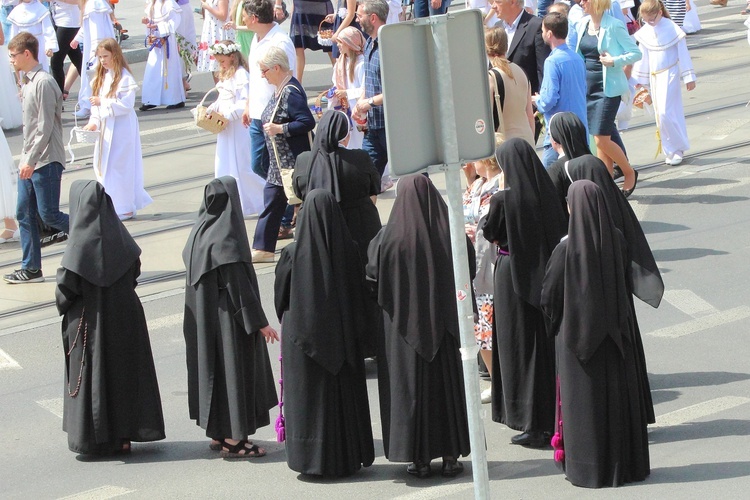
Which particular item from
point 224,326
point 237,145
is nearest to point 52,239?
point 237,145

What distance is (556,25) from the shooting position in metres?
10.2

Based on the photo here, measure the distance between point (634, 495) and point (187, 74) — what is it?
1370 cm

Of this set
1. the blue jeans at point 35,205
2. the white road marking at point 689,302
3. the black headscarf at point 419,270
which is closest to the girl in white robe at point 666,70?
the white road marking at point 689,302

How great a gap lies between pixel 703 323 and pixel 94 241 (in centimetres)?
417

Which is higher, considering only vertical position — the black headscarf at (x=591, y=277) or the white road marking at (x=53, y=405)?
the black headscarf at (x=591, y=277)

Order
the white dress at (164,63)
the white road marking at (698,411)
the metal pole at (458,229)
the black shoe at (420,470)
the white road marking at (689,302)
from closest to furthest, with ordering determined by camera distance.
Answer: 1. the metal pole at (458,229)
2. the black shoe at (420,470)
3. the white road marking at (698,411)
4. the white road marking at (689,302)
5. the white dress at (164,63)

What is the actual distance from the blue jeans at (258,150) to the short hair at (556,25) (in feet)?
8.06

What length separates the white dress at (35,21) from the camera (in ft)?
56.2

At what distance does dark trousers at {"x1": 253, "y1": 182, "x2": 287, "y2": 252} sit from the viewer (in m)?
10.5

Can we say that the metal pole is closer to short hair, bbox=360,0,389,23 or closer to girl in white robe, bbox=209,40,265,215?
short hair, bbox=360,0,389,23

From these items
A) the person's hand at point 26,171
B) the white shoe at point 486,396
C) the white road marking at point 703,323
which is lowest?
the white shoe at point 486,396

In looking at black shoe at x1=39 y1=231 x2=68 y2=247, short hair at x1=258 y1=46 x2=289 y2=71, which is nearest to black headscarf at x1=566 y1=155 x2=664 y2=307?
short hair at x1=258 y1=46 x2=289 y2=71

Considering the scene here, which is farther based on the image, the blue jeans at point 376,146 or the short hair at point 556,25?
the blue jeans at point 376,146

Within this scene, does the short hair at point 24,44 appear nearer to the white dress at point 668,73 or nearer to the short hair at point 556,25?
the short hair at point 556,25
